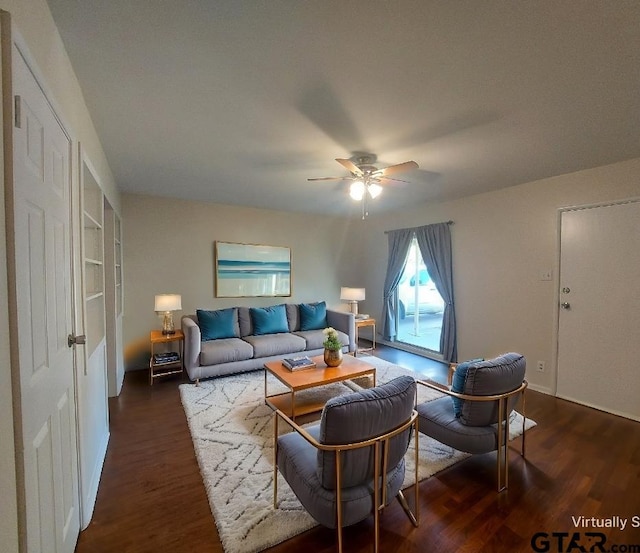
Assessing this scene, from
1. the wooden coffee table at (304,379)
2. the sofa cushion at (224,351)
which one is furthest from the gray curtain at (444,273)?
the sofa cushion at (224,351)

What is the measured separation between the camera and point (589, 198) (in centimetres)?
301

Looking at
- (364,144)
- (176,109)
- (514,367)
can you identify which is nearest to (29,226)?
(176,109)

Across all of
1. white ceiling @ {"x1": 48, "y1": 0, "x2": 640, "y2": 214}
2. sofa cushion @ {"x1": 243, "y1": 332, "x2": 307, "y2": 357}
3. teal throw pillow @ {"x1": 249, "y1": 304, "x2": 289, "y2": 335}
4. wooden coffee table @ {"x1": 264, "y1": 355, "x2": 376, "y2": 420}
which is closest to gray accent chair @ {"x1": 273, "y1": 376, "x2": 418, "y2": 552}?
wooden coffee table @ {"x1": 264, "y1": 355, "x2": 376, "y2": 420}

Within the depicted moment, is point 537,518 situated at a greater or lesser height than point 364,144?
lesser

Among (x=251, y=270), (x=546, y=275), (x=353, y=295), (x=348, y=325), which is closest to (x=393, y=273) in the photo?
(x=353, y=295)

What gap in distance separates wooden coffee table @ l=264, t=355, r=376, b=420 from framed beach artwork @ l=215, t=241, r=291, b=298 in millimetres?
1952

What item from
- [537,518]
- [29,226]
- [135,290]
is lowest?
[537,518]

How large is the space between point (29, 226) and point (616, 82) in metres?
2.80

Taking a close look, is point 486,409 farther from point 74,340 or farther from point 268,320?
point 268,320

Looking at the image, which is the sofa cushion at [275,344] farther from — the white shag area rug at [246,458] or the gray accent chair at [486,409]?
the gray accent chair at [486,409]

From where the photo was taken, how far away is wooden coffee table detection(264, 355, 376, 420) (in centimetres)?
269

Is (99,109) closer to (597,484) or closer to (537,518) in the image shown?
(537,518)

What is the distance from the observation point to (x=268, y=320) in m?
4.42

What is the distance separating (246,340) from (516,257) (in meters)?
3.58
